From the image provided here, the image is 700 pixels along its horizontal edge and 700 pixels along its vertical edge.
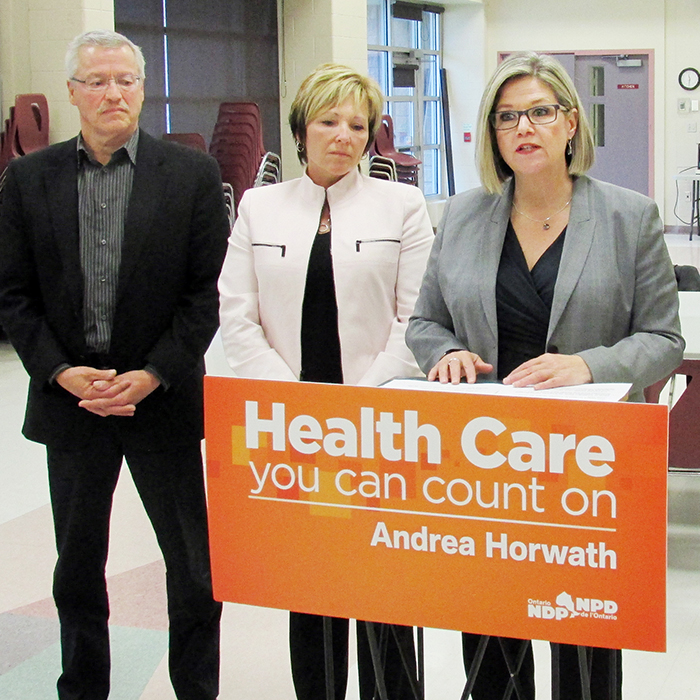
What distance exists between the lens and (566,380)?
71.7 inches

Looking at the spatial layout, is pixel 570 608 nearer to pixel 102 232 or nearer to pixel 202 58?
pixel 102 232

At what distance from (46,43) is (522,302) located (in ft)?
23.9

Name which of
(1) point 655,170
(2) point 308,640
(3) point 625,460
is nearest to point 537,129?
(3) point 625,460

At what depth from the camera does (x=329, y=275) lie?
7.88ft

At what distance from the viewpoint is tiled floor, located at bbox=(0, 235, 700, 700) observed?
2.82m

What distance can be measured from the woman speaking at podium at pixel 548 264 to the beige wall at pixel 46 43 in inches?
269

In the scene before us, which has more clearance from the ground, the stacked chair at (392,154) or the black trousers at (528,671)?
the stacked chair at (392,154)

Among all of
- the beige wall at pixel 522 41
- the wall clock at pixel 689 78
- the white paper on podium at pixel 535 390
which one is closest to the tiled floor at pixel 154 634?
the white paper on podium at pixel 535 390

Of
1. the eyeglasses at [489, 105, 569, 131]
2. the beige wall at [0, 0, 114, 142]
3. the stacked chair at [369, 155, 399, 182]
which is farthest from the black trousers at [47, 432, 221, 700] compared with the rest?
the stacked chair at [369, 155, 399, 182]

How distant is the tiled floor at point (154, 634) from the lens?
282cm

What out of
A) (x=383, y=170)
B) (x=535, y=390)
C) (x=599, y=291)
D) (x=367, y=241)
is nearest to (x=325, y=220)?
(x=367, y=241)

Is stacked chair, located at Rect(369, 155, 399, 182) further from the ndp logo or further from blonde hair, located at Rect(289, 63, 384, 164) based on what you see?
the ndp logo

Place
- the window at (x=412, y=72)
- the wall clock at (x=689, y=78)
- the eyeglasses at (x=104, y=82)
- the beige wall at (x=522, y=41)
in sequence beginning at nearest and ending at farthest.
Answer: the eyeglasses at (x=104, y=82), the beige wall at (x=522, y=41), the window at (x=412, y=72), the wall clock at (x=689, y=78)

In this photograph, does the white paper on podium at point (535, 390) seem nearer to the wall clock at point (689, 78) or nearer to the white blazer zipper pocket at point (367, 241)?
the white blazer zipper pocket at point (367, 241)
